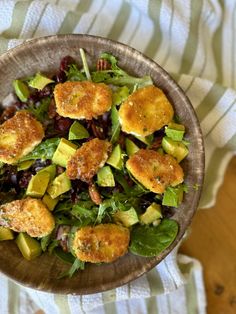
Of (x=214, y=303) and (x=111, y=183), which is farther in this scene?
(x=214, y=303)

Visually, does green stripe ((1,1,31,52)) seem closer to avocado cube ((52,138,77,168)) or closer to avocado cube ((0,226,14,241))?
avocado cube ((52,138,77,168))

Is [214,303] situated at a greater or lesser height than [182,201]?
lesser

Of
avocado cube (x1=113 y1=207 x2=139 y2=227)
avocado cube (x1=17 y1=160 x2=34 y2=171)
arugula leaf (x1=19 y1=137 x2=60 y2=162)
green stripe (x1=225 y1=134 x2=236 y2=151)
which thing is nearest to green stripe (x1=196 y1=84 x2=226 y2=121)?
green stripe (x1=225 y1=134 x2=236 y2=151)

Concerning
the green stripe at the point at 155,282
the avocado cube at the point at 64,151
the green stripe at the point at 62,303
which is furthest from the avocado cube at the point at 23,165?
the green stripe at the point at 155,282

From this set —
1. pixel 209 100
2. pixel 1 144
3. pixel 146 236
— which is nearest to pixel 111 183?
pixel 146 236

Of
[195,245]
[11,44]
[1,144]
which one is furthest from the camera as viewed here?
[195,245]

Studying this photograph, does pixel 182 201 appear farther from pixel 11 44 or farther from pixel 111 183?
pixel 11 44

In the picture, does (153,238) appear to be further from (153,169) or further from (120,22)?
(120,22)

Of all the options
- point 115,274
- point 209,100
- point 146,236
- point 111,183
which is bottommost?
point 115,274
